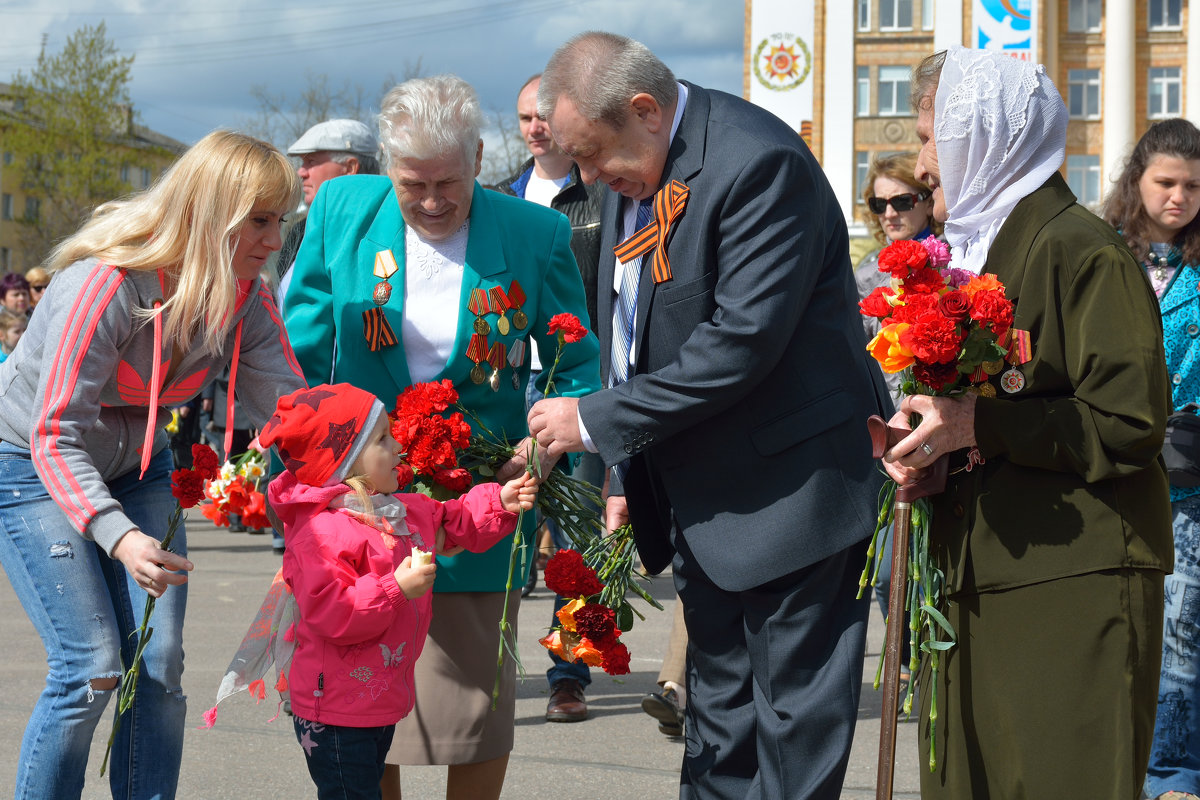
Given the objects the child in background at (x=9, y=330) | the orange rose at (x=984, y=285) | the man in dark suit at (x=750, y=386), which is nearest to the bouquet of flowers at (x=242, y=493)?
the man in dark suit at (x=750, y=386)

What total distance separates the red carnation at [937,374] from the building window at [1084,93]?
144 feet

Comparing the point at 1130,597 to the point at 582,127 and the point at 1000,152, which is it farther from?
the point at 582,127

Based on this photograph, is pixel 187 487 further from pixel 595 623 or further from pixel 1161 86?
pixel 1161 86

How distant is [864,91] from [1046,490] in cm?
4336

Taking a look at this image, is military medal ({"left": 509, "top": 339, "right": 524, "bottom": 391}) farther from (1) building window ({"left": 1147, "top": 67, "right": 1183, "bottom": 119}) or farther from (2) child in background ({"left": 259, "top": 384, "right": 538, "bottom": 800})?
(1) building window ({"left": 1147, "top": 67, "right": 1183, "bottom": 119})

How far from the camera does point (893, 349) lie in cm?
264

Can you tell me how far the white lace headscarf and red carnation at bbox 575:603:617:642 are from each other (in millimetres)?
1301

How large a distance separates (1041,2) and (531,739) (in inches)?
1649

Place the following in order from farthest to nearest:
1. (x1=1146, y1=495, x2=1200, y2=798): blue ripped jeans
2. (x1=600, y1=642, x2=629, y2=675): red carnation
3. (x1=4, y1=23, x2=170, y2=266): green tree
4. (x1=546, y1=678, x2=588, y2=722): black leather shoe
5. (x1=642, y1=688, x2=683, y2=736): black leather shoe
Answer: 1. (x1=4, y1=23, x2=170, y2=266): green tree
2. (x1=546, y1=678, x2=588, y2=722): black leather shoe
3. (x1=642, y1=688, x2=683, y2=736): black leather shoe
4. (x1=1146, y1=495, x2=1200, y2=798): blue ripped jeans
5. (x1=600, y1=642, x2=629, y2=675): red carnation

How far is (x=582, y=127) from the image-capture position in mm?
3137

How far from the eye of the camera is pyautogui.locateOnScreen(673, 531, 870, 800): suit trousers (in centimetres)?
317

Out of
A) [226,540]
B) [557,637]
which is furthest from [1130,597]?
[226,540]

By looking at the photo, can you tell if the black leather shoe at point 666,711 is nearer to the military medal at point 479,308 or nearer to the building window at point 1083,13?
the military medal at point 479,308

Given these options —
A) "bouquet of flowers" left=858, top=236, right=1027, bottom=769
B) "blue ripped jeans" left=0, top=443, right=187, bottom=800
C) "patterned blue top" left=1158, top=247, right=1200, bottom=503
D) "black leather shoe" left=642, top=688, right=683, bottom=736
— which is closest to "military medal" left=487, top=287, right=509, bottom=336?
"blue ripped jeans" left=0, top=443, right=187, bottom=800
